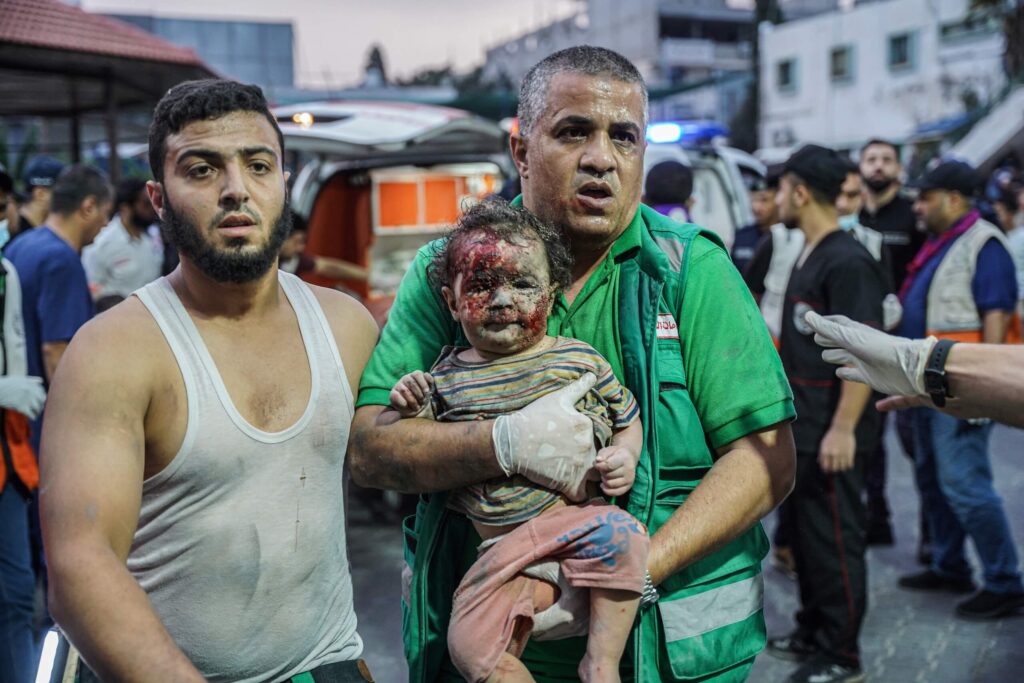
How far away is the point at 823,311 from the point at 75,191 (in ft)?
13.6

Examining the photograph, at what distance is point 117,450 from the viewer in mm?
1871

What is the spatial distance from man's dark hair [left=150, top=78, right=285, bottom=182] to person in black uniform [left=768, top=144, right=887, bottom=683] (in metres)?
3.05

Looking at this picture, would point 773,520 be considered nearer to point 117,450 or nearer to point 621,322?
point 621,322

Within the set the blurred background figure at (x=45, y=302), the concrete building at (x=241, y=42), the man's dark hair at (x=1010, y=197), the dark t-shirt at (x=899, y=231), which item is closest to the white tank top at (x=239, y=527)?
the blurred background figure at (x=45, y=302)

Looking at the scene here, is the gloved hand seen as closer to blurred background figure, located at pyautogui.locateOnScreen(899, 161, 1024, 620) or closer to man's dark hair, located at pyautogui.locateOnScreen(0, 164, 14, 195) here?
man's dark hair, located at pyautogui.locateOnScreen(0, 164, 14, 195)

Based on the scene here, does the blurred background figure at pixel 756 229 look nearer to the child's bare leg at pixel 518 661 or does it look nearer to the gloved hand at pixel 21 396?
the gloved hand at pixel 21 396

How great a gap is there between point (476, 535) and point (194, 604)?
0.66 metres

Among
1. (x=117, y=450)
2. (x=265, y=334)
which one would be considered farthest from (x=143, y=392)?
(x=265, y=334)

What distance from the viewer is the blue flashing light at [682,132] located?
8.23 m

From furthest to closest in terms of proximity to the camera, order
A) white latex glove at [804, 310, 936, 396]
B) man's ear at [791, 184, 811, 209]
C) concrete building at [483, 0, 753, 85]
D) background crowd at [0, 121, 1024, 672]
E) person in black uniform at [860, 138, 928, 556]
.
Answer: concrete building at [483, 0, 753, 85]
person in black uniform at [860, 138, 928, 556]
man's ear at [791, 184, 811, 209]
background crowd at [0, 121, 1024, 672]
white latex glove at [804, 310, 936, 396]

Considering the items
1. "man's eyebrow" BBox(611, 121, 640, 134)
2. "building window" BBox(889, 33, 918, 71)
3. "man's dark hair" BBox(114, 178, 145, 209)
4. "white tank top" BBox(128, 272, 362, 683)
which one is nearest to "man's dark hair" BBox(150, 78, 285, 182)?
"white tank top" BBox(128, 272, 362, 683)

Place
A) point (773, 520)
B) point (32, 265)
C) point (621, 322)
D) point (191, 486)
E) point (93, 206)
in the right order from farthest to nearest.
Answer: point (773, 520) < point (93, 206) < point (32, 265) < point (621, 322) < point (191, 486)

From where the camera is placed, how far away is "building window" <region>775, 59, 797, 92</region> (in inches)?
1442

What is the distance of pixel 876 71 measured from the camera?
33094 mm
